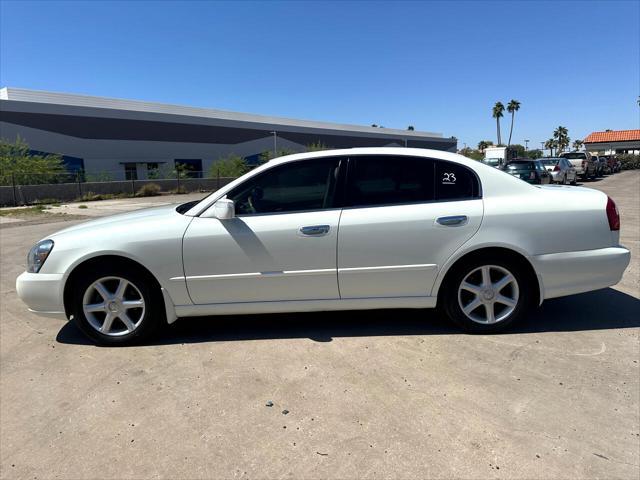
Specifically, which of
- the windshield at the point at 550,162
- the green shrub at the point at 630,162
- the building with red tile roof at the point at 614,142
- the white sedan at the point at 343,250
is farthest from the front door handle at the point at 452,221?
A: the building with red tile roof at the point at 614,142

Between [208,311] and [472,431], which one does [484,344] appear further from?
[208,311]

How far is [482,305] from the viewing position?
150 inches

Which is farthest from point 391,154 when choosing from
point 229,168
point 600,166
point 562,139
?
point 562,139

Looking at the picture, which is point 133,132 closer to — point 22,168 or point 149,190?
point 149,190

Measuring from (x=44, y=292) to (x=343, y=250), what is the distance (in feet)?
8.49

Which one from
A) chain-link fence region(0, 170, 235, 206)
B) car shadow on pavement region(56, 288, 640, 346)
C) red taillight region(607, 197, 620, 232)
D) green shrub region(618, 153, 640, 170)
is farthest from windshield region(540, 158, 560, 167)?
green shrub region(618, 153, 640, 170)

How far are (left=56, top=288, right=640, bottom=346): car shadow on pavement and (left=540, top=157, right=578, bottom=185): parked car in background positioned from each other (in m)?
18.6

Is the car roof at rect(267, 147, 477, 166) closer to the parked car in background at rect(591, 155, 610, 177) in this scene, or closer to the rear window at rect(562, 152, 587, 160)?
the rear window at rect(562, 152, 587, 160)

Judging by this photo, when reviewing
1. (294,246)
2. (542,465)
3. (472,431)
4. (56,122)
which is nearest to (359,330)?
(294,246)

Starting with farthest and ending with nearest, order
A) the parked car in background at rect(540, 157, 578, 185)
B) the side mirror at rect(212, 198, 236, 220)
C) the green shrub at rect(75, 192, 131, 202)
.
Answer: the green shrub at rect(75, 192, 131, 202) < the parked car in background at rect(540, 157, 578, 185) < the side mirror at rect(212, 198, 236, 220)

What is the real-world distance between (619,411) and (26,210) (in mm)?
21054

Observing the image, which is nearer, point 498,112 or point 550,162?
point 550,162

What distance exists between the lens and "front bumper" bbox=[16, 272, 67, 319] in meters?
3.74

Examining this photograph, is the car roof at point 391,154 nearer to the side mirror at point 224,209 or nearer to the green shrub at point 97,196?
the side mirror at point 224,209
